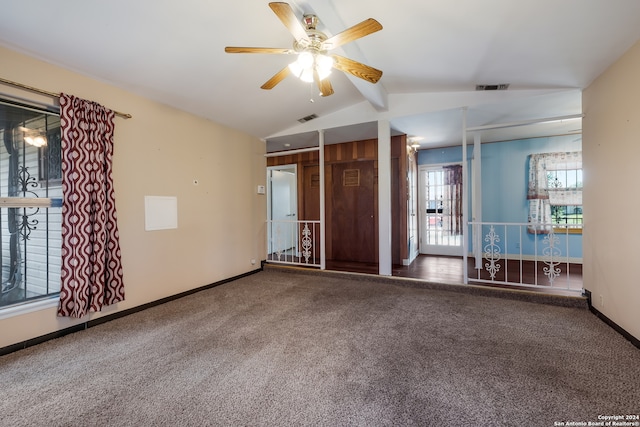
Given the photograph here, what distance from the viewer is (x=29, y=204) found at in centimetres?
232

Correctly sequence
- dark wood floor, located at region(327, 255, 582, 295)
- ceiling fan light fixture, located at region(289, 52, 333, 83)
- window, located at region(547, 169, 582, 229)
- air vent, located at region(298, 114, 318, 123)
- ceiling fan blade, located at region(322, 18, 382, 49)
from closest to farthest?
ceiling fan blade, located at region(322, 18, 382, 49) → ceiling fan light fixture, located at region(289, 52, 333, 83) → dark wood floor, located at region(327, 255, 582, 295) → air vent, located at region(298, 114, 318, 123) → window, located at region(547, 169, 582, 229)

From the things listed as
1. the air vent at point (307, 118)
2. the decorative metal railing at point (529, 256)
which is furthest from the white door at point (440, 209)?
the air vent at point (307, 118)

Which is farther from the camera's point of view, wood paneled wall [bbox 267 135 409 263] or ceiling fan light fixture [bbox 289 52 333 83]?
wood paneled wall [bbox 267 135 409 263]

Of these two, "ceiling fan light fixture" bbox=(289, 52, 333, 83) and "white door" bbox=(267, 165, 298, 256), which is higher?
"ceiling fan light fixture" bbox=(289, 52, 333, 83)

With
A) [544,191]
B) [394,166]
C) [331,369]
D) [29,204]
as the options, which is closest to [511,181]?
[544,191]

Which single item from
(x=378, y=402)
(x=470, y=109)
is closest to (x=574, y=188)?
(x=470, y=109)

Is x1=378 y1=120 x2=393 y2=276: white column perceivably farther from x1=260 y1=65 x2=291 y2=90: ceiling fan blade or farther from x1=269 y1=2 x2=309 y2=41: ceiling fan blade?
x1=269 y1=2 x2=309 y2=41: ceiling fan blade

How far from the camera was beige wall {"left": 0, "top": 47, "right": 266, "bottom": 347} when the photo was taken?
2.38 meters

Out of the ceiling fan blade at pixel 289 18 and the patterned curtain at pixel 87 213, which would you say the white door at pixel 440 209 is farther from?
the patterned curtain at pixel 87 213

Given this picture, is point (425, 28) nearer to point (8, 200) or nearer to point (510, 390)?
point (510, 390)

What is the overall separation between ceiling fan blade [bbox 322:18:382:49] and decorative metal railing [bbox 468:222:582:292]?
10.4 feet

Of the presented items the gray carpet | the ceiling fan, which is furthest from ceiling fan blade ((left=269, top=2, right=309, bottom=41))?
the gray carpet

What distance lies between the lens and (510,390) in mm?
1656

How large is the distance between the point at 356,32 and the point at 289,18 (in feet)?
1.43
